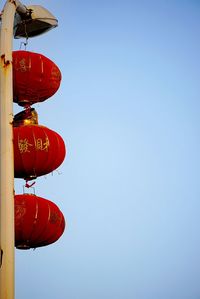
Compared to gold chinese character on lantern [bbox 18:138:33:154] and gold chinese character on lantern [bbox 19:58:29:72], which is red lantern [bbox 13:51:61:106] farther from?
gold chinese character on lantern [bbox 18:138:33:154]

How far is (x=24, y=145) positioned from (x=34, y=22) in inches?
57.2

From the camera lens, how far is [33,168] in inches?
207

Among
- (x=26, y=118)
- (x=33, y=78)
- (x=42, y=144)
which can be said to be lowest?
(x=42, y=144)

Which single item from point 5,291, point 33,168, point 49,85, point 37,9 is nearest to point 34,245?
point 33,168

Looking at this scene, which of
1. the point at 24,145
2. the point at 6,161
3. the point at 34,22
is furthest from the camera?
the point at 24,145

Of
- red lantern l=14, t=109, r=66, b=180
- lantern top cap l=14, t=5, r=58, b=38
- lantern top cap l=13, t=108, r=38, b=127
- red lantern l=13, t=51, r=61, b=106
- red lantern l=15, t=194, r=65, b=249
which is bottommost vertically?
red lantern l=15, t=194, r=65, b=249

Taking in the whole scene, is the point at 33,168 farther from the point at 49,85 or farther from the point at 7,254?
the point at 7,254

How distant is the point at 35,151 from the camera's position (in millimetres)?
5234

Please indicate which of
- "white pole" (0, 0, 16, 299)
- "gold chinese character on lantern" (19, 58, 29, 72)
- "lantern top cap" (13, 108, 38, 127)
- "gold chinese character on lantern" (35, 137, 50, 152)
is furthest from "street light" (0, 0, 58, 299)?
"gold chinese character on lantern" (35, 137, 50, 152)

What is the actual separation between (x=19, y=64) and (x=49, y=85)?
1.59 feet

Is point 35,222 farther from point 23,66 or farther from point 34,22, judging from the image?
point 34,22

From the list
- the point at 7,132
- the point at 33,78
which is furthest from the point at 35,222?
the point at 33,78

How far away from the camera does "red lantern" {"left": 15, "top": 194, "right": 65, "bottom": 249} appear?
507 cm

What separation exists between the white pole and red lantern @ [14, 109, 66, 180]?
1.15m
